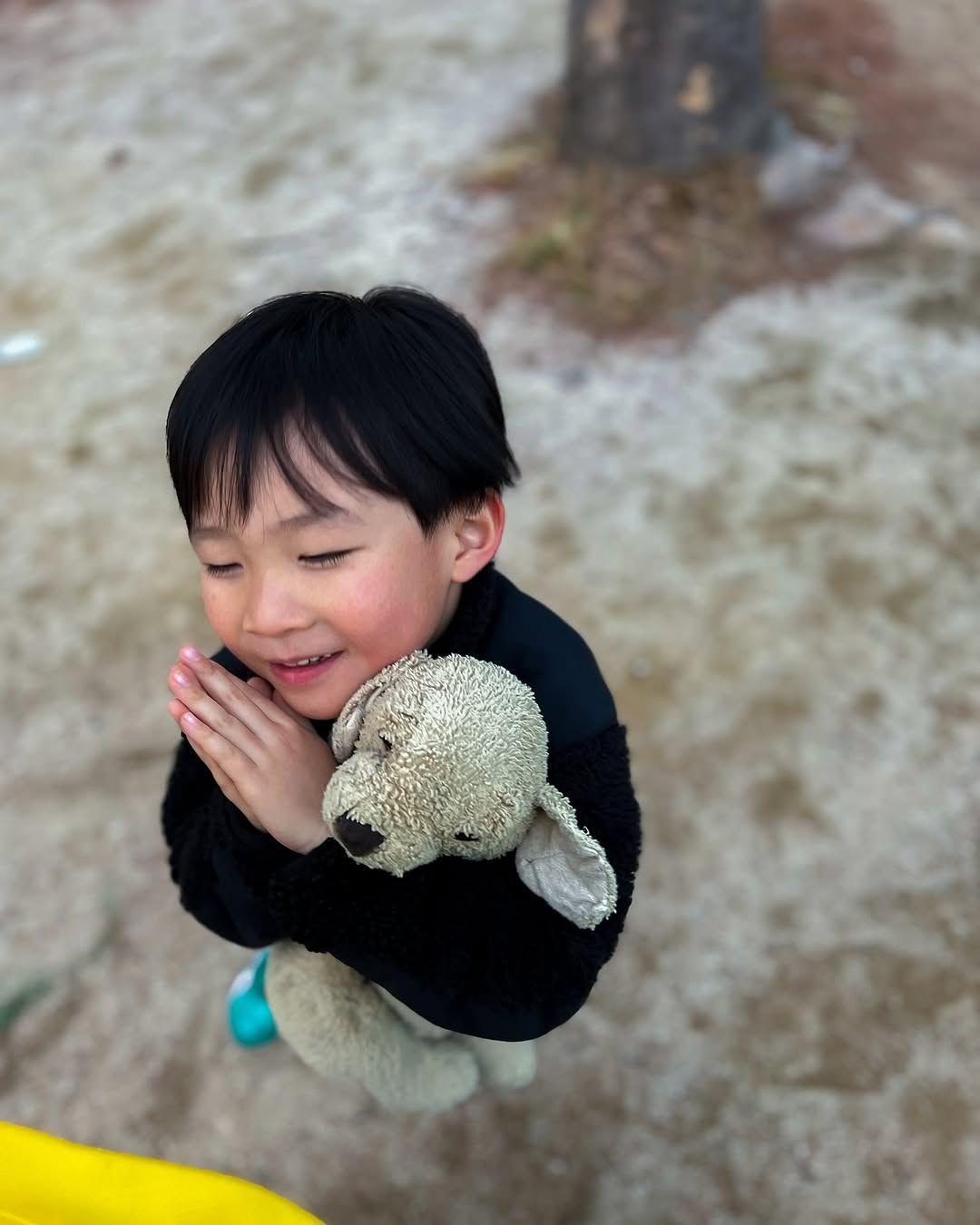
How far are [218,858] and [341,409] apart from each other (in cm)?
55

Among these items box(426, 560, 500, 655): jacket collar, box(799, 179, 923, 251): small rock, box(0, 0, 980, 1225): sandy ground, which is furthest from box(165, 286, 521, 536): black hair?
box(799, 179, 923, 251): small rock

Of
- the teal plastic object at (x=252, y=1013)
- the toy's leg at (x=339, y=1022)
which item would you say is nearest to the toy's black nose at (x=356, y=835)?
the toy's leg at (x=339, y=1022)

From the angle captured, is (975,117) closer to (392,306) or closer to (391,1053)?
(392,306)

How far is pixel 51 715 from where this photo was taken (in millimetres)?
2490

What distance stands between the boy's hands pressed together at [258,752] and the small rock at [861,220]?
9.85 feet

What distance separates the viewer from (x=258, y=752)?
1.18 m

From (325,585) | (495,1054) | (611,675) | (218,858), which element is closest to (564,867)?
(325,585)

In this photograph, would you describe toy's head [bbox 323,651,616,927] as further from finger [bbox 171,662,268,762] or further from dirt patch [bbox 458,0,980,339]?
dirt patch [bbox 458,0,980,339]

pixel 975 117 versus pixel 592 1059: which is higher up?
pixel 975 117

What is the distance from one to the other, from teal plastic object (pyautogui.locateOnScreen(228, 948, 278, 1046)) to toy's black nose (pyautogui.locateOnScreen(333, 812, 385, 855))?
92 cm

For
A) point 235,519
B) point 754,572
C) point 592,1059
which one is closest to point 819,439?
point 754,572

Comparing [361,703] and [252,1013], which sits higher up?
[361,703]

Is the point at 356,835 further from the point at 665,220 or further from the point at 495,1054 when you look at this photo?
the point at 665,220

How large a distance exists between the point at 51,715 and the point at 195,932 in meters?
0.68
